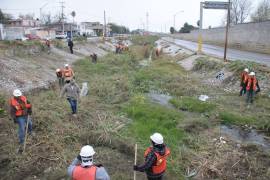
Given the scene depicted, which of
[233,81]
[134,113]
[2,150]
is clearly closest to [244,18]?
[233,81]

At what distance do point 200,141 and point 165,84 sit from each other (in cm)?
952

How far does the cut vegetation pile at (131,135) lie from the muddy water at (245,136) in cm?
35

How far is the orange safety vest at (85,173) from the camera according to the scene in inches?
167

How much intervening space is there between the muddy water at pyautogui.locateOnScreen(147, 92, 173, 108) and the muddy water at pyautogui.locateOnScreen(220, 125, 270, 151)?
380cm

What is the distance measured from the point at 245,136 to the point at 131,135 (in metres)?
4.33

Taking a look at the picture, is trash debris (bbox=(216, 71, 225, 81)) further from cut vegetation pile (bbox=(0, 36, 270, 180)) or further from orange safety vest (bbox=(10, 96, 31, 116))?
orange safety vest (bbox=(10, 96, 31, 116))

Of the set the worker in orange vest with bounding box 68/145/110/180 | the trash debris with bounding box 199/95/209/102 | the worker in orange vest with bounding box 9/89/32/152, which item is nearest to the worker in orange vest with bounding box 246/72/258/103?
the trash debris with bounding box 199/95/209/102

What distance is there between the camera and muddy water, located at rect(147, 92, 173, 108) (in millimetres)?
14703

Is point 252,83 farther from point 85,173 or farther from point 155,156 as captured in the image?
point 85,173

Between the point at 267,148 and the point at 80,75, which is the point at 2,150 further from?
the point at 80,75

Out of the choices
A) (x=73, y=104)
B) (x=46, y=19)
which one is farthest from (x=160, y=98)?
(x=46, y=19)

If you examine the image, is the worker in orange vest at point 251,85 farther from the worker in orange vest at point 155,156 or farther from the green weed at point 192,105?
the worker in orange vest at point 155,156

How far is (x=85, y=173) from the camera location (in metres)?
4.23

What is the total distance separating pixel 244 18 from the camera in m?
82.6
